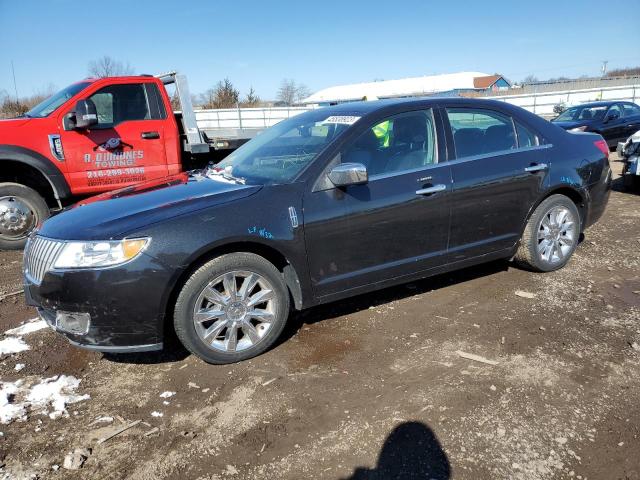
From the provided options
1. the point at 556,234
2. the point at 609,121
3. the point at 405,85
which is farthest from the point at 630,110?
the point at 405,85

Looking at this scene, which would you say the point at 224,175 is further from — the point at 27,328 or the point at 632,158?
the point at 632,158

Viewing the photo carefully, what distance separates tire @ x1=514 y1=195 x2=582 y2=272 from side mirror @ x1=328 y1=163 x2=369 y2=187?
1.97 meters

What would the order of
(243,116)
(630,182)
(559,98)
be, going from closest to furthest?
(630,182)
(559,98)
(243,116)

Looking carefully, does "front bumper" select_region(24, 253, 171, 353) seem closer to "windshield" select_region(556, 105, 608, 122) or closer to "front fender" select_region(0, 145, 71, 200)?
"front fender" select_region(0, 145, 71, 200)

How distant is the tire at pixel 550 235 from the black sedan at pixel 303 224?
0.7 inches

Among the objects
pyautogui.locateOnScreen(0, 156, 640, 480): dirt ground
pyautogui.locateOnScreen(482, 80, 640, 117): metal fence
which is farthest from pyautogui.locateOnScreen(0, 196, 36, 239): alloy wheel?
pyautogui.locateOnScreen(482, 80, 640, 117): metal fence

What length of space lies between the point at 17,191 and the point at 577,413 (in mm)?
6306

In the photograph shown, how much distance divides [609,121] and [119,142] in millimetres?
11866

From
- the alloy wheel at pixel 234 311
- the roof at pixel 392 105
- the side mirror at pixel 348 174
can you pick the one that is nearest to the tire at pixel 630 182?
the roof at pixel 392 105

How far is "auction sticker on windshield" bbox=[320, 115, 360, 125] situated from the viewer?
3658 millimetres

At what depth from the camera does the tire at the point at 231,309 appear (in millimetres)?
3041

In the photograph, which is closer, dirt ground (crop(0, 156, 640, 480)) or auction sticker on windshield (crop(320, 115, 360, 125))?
dirt ground (crop(0, 156, 640, 480))

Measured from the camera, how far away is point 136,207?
3182 millimetres

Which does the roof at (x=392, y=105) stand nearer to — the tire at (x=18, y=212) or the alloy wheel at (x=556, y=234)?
the alloy wheel at (x=556, y=234)
